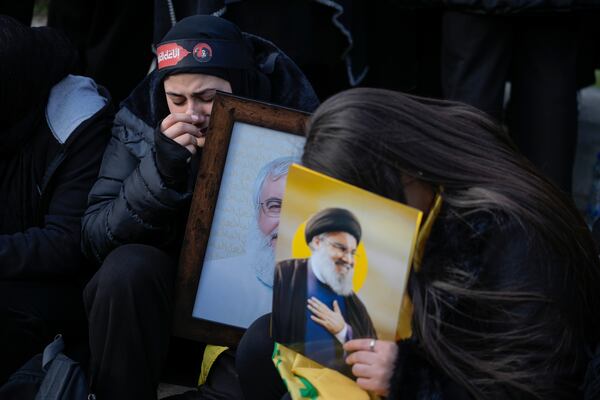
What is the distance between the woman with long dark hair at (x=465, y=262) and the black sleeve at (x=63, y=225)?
2.91 feet

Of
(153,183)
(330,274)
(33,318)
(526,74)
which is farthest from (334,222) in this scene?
(526,74)

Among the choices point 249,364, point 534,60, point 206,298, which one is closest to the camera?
point 249,364

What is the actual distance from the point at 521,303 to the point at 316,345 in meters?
0.40

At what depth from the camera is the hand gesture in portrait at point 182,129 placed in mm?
2303

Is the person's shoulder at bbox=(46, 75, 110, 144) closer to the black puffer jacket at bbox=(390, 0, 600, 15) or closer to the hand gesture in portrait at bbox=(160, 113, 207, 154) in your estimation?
the hand gesture in portrait at bbox=(160, 113, 207, 154)

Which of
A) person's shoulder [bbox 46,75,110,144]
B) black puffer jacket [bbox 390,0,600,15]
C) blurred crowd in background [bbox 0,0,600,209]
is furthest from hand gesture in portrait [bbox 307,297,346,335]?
black puffer jacket [bbox 390,0,600,15]

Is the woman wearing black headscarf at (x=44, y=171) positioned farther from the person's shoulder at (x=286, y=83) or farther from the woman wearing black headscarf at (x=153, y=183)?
the person's shoulder at (x=286, y=83)

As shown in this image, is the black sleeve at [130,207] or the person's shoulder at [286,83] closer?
the black sleeve at [130,207]

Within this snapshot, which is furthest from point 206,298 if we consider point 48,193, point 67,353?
point 48,193

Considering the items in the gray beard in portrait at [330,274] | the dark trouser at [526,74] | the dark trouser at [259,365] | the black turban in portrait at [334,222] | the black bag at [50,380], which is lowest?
the black bag at [50,380]

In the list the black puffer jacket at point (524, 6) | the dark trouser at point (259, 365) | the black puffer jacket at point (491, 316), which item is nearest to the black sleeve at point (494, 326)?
the black puffer jacket at point (491, 316)

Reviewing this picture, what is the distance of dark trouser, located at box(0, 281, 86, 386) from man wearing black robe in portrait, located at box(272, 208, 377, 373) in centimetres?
76

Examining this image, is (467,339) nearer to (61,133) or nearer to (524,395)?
(524,395)

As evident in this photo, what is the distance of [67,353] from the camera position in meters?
2.41
